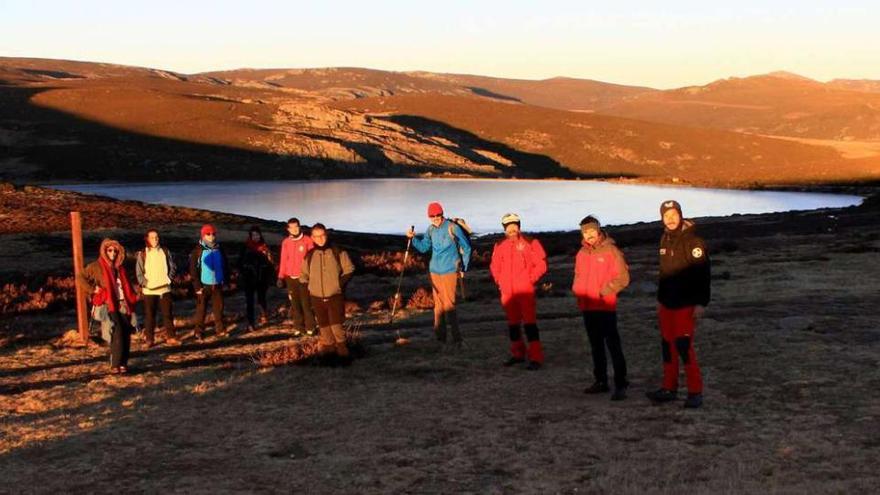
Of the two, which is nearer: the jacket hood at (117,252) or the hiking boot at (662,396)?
the hiking boot at (662,396)

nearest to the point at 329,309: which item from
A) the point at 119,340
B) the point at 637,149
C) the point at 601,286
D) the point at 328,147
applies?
the point at 119,340

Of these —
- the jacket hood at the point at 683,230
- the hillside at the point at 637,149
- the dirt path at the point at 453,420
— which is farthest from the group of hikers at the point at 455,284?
the hillside at the point at 637,149

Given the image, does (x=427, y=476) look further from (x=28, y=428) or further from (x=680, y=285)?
(x=28, y=428)

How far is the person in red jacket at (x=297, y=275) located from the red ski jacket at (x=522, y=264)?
448 centimetres

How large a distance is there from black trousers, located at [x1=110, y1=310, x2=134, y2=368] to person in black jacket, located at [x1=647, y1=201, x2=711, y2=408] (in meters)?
7.59

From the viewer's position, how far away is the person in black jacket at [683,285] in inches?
381

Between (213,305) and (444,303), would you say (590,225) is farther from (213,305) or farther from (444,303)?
(213,305)

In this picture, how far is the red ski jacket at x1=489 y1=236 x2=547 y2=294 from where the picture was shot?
12406mm

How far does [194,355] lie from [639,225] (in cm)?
4387

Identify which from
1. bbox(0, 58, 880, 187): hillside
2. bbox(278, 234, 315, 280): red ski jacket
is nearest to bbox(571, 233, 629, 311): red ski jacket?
bbox(278, 234, 315, 280): red ski jacket

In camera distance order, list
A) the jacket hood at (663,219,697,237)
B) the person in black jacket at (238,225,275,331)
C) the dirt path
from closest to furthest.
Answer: the dirt path → the jacket hood at (663,219,697,237) → the person in black jacket at (238,225,275,331)

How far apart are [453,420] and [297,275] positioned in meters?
6.88

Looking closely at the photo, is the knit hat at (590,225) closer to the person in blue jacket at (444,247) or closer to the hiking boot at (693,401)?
the hiking boot at (693,401)

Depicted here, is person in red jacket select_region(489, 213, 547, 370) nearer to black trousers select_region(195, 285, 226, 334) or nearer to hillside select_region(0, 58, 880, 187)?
black trousers select_region(195, 285, 226, 334)
